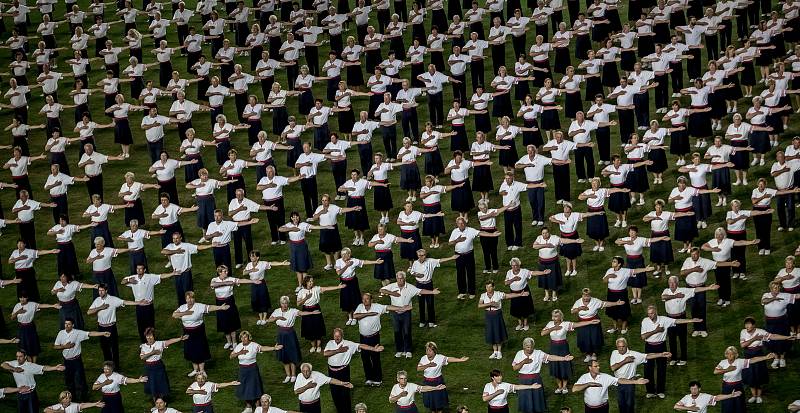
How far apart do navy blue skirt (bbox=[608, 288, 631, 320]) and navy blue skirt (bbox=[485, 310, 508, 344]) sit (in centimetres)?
175

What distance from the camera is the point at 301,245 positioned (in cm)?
2775

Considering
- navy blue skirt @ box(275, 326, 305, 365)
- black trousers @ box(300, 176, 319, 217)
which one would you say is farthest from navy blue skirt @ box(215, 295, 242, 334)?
black trousers @ box(300, 176, 319, 217)

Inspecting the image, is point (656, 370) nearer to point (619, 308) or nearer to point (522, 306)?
point (619, 308)

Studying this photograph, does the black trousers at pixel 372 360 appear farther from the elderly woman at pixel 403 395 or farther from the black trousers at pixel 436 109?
the black trousers at pixel 436 109

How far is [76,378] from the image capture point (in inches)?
1011

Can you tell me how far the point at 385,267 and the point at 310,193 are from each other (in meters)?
3.13

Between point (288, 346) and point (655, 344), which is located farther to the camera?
point (288, 346)

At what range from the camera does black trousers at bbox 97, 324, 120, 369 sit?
2623 cm

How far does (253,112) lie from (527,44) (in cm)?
780

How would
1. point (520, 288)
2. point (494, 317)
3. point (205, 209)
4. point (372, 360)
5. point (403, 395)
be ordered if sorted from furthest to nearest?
point (205, 209)
point (520, 288)
point (494, 317)
point (372, 360)
point (403, 395)

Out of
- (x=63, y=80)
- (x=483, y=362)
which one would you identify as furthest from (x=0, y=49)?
(x=483, y=362)

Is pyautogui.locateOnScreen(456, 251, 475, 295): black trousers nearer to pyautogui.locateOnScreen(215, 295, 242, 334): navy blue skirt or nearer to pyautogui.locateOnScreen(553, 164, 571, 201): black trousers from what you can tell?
pyautogui.locateOnScreen(553, 164, 571, 201): black trousers

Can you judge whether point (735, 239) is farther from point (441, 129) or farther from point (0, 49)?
point (0, 49)

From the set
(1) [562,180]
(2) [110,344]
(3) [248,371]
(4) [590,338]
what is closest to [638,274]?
(4) [590,338]
